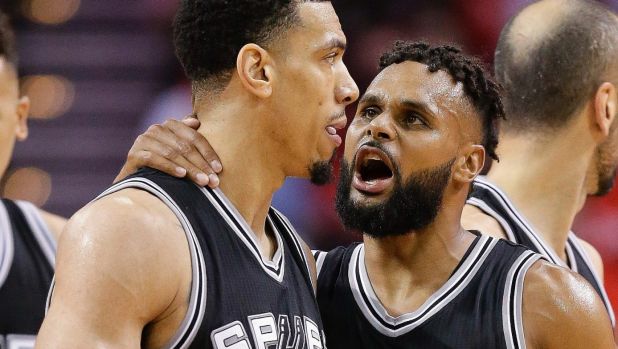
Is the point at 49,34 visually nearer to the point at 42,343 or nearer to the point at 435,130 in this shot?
the point at 435,130

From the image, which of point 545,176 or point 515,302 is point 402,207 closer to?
point 515,302

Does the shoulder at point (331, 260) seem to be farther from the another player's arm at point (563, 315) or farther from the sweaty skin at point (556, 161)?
the sweaty skin at point (556, 161)

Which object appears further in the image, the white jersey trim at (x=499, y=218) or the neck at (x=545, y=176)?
the neck at (x=545, y=176)

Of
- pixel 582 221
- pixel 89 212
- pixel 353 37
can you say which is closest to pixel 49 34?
pixel 353 37

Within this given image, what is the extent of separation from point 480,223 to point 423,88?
2.02 feet

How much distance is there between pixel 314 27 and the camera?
7.99 ft

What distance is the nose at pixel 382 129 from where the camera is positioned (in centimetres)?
266

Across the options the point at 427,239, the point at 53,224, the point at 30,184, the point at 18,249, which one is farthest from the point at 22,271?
the point at 30,184

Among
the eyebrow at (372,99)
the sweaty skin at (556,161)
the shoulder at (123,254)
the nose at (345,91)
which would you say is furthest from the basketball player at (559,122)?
the shoulder at (123,254)

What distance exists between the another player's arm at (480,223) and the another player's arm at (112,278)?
128 cm

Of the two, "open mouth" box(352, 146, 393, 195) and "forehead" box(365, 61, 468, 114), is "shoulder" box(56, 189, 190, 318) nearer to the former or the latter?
"open mouth" box(352, 146, 393, 195)

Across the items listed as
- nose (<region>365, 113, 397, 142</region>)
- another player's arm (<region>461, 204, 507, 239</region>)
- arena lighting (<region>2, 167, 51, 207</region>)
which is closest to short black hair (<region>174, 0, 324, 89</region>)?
nose (<region>365, 113, 397, 142</region>)

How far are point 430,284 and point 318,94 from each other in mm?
626

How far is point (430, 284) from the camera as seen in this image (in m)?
2.67
